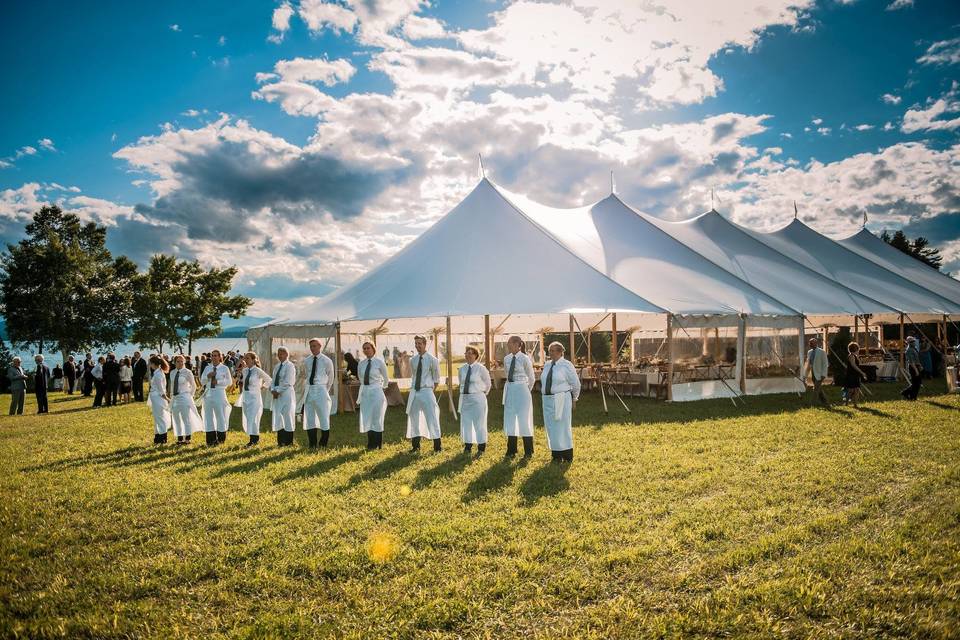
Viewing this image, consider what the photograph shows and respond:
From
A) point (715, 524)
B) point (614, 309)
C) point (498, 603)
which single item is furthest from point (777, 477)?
point (614, 309)

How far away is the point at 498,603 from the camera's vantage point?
350 cm

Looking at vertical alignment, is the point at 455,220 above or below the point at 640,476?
above

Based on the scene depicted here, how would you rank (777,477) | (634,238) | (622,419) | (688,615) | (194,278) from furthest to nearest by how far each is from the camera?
1. (194,278)
2. (634,238)
3. (622,419)
4. (777,477)
5. (688,615)

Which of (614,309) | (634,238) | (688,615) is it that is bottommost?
(688,615)

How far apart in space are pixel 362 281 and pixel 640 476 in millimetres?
9796

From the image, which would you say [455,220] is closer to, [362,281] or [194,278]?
[362,281]

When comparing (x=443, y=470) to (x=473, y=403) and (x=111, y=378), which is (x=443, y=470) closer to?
(x=473, y=403)

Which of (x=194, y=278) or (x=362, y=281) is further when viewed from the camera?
(x=194, y=278)

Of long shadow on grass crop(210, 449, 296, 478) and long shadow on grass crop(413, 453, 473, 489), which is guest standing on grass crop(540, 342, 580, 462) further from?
long shadow on grass crop(210, 449, 296, 478)

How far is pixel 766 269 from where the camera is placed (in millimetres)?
16562

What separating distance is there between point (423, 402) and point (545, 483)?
2655 mm

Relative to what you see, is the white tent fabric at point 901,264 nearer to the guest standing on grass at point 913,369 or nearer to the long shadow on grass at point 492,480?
the guest standing on grass at point 913,369

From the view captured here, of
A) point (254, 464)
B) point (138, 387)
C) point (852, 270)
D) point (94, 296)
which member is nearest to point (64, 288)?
point (94, 296)

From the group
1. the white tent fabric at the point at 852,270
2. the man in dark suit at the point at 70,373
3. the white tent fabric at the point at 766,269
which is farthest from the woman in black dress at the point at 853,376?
Result: the man in dark suit at the point at 70,373
